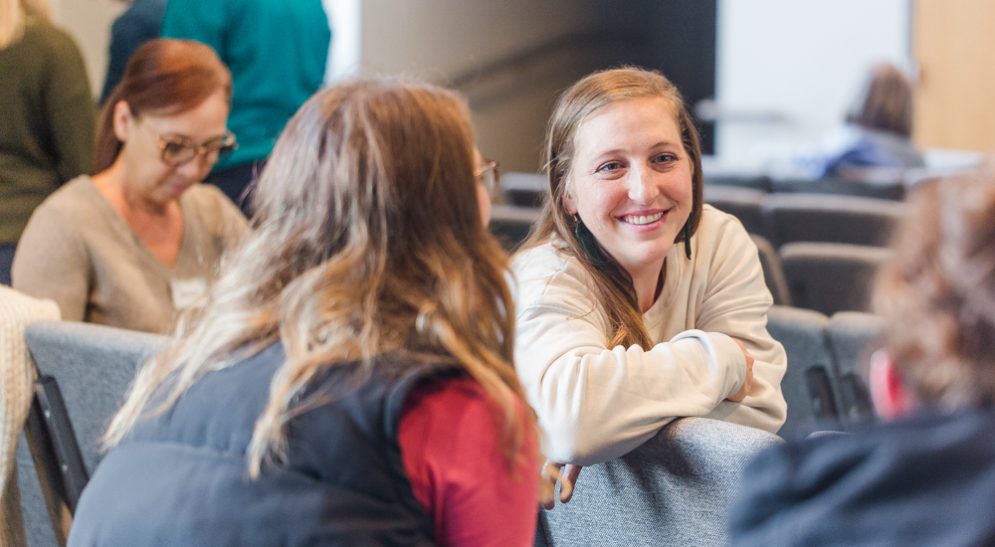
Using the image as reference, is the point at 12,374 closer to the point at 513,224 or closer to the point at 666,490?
the point at 666,490

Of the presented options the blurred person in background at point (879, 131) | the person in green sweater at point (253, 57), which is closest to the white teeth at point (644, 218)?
the person in green sweater at point (253, 57)

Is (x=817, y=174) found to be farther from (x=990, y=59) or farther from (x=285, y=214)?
(x=285, y=214)

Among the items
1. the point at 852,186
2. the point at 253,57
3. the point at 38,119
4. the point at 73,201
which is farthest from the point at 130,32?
the point at 852,186

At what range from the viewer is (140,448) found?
1293 millimetres

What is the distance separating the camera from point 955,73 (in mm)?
7102

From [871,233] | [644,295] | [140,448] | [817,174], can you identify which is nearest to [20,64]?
[644,295]

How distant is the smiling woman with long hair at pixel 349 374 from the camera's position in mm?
1182

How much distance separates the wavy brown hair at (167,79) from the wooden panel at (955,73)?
5.36m

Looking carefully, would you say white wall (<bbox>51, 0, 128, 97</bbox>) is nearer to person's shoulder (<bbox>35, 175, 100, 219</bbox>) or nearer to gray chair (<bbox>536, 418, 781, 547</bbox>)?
person's shoulder (<bbox>35, 175, 100, 219</bbox>)

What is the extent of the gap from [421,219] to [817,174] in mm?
4697

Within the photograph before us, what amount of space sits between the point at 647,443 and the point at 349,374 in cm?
48

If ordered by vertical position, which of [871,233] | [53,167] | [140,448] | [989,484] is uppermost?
[989,484]

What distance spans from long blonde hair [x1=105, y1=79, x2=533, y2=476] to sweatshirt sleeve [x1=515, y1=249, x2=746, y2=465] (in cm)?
26

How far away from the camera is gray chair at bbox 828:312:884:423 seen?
2361mm
